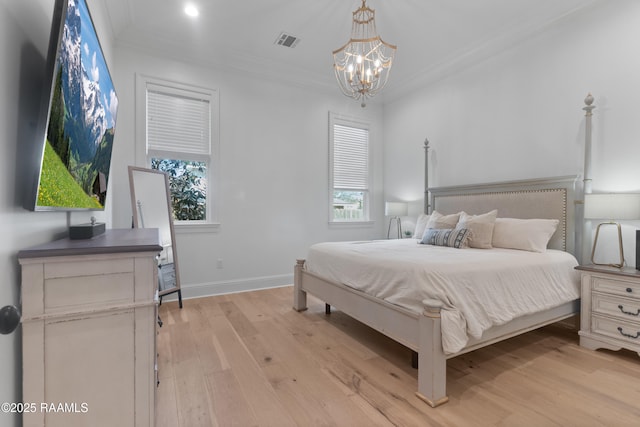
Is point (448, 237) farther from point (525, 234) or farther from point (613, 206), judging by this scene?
point (613, 206)

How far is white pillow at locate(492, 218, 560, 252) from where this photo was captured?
2812mm

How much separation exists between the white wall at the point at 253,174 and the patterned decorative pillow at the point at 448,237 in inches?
73.9

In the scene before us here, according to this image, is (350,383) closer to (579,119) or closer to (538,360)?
(538,360)

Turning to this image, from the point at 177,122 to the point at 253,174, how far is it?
1.12 metres

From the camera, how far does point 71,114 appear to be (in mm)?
1274

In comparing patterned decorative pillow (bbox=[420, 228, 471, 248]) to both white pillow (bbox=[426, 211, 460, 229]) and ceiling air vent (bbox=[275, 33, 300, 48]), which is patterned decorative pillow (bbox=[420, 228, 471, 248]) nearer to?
white pillow (bbox=[426, 211, 460, 229])

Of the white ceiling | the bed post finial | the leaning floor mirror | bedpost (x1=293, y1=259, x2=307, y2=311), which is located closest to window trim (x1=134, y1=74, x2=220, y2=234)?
the leaning floor mirror

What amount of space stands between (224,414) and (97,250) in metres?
1.15

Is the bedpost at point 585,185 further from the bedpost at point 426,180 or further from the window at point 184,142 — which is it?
the window at point 184,142

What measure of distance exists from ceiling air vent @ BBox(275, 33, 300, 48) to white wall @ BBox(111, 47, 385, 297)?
69cm

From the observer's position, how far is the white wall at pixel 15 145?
0.97 m

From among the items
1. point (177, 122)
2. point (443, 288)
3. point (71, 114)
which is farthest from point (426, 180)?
point (71, 114)

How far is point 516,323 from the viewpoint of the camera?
7.10 ft

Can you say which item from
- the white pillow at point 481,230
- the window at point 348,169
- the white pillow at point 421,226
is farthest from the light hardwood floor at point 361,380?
the window at point 348,169
